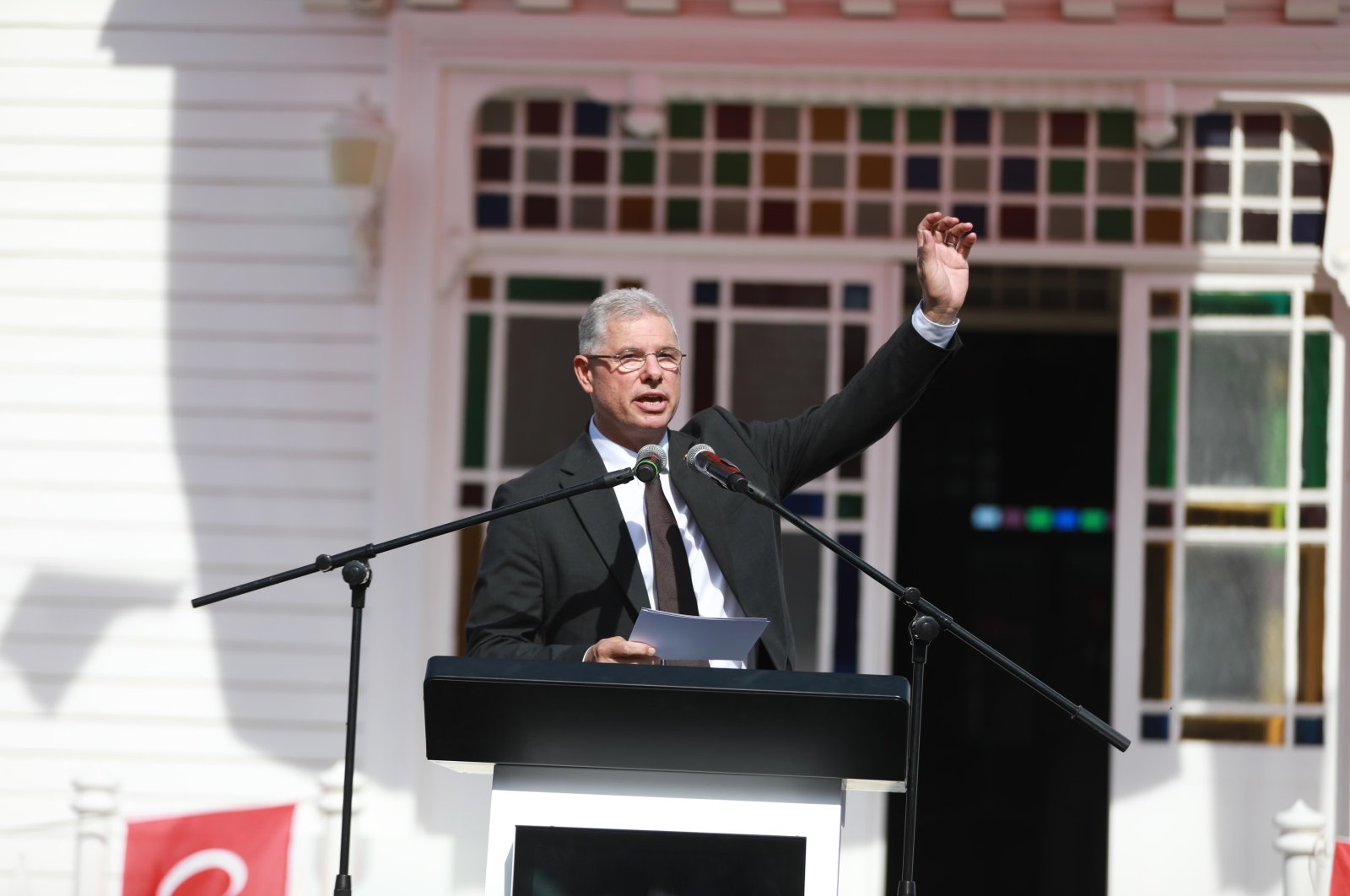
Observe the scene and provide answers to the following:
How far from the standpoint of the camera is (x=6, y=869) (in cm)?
604

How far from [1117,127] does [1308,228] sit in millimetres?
756

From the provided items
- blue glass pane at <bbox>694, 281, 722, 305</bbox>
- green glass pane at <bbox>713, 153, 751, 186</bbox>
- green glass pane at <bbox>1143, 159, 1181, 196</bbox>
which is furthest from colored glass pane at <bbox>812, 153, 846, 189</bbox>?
green glass pane at <bbox>1143, 159, 1181, 196</bbox>

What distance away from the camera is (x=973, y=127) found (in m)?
6.13

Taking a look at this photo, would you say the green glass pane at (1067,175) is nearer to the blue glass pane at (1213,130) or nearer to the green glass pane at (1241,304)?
the blue glass pane at (1213,130)

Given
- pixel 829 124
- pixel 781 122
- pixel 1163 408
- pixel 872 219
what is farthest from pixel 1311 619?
pixel 781 122

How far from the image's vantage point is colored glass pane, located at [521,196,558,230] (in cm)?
627

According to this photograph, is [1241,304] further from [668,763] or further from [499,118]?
[668,763]

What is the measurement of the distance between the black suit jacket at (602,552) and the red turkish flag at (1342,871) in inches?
72.6

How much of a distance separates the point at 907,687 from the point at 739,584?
2.30 ft

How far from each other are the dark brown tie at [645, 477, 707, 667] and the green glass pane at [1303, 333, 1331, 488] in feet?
11.3

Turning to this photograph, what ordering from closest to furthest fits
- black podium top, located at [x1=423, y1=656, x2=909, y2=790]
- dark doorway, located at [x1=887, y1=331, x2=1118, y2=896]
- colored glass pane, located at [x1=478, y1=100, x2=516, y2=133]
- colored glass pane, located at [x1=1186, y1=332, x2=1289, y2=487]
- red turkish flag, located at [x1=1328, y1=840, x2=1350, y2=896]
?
black podium top, located at [x1=423, y1=656, x2=909, y2=790], red turkish flag, located at [x1=1328, y1=840, x2=1350, y2=896], colored glass pane, located at [x1=1186, y1=332, x2=1289, y2=487], colored glass pane, located at [x1=478, y1=100, x2=516, y2=133], dark doorway, located at [x1=887, y1=331, x2=1118, y2=896]

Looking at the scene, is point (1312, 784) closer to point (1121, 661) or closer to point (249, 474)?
point (1121, 661)

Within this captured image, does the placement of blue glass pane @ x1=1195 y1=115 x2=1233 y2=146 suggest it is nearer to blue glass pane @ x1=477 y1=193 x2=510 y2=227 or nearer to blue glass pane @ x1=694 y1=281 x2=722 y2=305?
blue glass pane @ x1=694 y1=281 x2=722 y2=305

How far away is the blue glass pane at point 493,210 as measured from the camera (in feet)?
20.6
